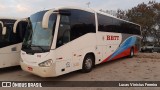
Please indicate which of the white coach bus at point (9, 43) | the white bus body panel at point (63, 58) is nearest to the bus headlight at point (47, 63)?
the white bus body panel at point (63, 58)

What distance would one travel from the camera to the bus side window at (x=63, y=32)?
Result: 8727 millimetres

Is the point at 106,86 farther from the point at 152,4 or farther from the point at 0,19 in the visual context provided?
the point at 152,4

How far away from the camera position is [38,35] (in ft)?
29.5

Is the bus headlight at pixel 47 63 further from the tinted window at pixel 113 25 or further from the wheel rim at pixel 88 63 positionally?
the tinted window at pixel 113 25

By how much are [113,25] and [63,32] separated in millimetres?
5538

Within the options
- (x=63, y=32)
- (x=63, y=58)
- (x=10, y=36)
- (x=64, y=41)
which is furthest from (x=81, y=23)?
(x=10, y=36)

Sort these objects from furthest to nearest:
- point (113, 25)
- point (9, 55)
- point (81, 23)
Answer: point (113, 25)
point (9, 55)
point (81, 23)

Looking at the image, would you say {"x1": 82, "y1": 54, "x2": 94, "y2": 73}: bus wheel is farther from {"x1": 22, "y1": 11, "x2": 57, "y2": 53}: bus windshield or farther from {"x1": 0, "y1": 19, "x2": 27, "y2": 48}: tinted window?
{"x1": 0, "y1": 19, "x2": 27, "y2": 48}: tinted window

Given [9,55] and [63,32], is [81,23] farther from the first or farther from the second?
[9,55]

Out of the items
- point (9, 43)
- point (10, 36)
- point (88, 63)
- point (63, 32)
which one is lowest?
point (88, 63)

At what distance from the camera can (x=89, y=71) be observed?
35.9ft

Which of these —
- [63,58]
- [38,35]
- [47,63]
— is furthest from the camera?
[38,35]

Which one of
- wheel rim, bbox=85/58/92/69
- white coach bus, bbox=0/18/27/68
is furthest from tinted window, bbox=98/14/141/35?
white coach bus, bbox=0/18/27/68

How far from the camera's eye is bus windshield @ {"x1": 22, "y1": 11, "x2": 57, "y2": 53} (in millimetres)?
8586
